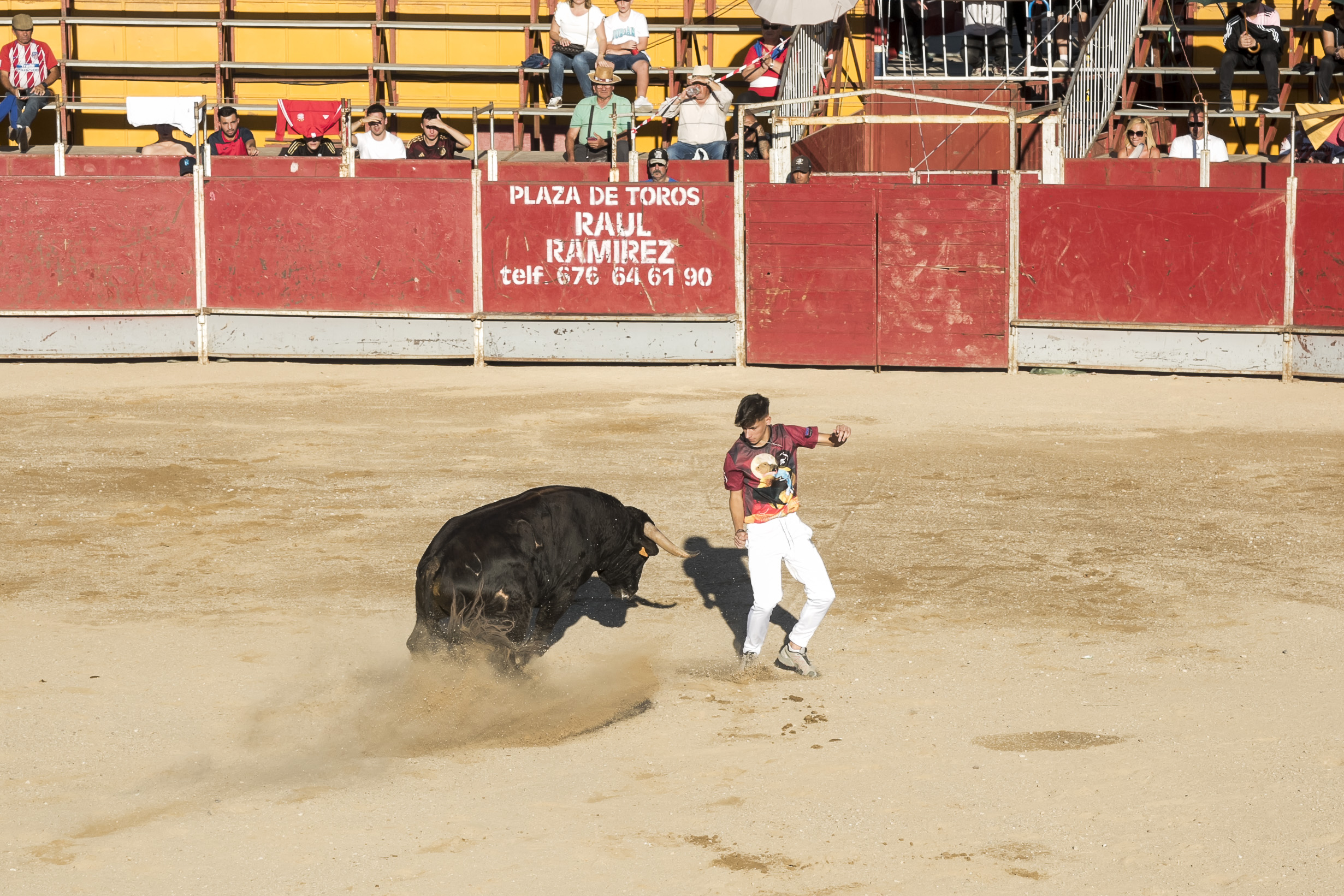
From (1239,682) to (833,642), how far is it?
1.80 metres

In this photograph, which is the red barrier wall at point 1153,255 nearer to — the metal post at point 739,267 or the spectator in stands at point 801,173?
the spectator in stands at point 801,173

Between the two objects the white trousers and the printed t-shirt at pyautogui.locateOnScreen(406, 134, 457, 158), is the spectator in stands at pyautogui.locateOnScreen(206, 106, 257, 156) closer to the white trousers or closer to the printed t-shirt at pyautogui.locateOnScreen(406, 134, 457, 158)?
the printed t-shirt at pyautogui.locateOnScreen(406, 134, 457, 158)

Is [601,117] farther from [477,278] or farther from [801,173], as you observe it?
[801,173]

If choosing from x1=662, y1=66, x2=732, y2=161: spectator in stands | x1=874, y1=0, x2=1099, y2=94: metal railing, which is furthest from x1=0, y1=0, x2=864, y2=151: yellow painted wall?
x1=662, y1=66, x2=732, y2=161: spectator in stands

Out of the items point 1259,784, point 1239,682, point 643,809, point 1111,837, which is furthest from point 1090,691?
point 643,809

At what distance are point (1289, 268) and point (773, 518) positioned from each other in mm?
10480

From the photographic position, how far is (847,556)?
30.0ft

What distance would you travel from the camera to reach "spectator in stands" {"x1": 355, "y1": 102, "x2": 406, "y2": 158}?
1864 centimetres

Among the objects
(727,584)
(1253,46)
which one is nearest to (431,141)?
(1253,46)

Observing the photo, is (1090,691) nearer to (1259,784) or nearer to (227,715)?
(1259,784)

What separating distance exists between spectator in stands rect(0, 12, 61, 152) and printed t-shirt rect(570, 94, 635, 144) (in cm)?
704

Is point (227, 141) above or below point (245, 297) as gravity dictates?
above

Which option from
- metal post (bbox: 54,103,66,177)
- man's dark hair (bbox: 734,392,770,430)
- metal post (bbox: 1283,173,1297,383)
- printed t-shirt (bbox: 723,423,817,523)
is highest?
metal post (bbox: 54,103,66,177)

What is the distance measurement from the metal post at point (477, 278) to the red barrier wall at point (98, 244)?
9.69 ft
